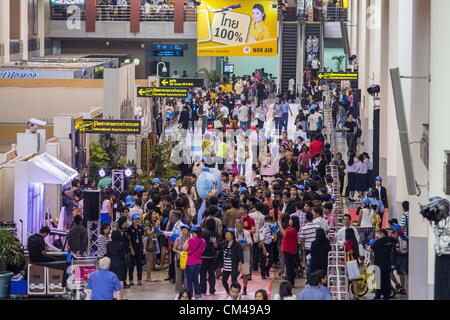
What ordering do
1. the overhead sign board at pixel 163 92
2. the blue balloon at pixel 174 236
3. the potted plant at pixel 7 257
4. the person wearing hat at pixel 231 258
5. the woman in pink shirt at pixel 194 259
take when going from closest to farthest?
the woman in pink shirt at pixel 194 259
the potted plant at pixel 7 257
the person wearing hat at pixel 231 258
the blue balloon at pixel 174 236
the overhead sign board at pixel 163 92

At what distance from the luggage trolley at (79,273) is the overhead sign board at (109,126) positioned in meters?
8.90

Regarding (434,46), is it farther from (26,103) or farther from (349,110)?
(349,110)

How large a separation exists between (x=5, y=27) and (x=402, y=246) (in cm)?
2767

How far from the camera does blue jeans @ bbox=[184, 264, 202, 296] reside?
59.9 feet

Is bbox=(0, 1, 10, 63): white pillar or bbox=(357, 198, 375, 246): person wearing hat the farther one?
bbox=(0, 1, 10, 63): white pillar

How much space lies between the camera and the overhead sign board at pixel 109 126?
90.7ft

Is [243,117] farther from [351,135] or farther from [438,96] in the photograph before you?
[438,96]

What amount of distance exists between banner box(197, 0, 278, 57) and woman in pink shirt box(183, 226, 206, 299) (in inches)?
1182

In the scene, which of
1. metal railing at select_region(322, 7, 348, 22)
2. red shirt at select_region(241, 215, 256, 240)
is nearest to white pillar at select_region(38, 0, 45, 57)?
metal railing at select_region(322, 7, 348, 22)

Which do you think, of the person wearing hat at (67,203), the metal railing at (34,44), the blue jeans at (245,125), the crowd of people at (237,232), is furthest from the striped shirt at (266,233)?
the metal railing at (34,44)

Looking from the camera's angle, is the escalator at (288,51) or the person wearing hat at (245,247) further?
the escalator at (288,51)

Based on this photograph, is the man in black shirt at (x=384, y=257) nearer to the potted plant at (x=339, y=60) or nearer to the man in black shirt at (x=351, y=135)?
the man in black shirt at (x=351, y=135)

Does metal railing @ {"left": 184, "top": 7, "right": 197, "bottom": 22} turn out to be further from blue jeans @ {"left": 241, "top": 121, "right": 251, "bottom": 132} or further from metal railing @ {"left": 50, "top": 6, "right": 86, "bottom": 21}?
blue jeans @ {"left": 241, "top": 121, "right": 251, "bottom": 132}
